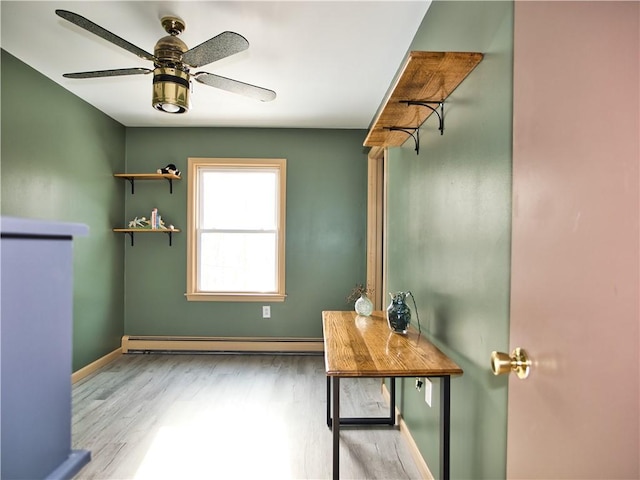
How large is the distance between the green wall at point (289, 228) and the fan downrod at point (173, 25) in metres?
2.05

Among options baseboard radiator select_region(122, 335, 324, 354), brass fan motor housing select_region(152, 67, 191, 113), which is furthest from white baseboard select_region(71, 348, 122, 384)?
brass fan motor housing select_region(152, 67, 191, 113)

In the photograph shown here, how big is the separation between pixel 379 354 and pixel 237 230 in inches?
115

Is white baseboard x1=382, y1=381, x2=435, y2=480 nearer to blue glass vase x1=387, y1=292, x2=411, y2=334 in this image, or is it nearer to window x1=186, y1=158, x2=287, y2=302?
blue glass vase x1=387, y1=292, x2=411, y2=334

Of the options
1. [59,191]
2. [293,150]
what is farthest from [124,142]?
[293,150]

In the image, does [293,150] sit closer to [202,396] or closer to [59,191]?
[59,191]

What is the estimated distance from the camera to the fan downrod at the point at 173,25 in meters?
2.10

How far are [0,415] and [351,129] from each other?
4173mm

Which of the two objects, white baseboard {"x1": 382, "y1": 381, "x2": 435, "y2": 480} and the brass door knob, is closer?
the brass door knob

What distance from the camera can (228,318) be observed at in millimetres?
4250

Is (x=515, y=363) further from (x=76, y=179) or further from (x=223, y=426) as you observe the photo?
(x=76, y=179)

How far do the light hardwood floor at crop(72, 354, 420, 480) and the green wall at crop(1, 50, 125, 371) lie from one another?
0.62 meters

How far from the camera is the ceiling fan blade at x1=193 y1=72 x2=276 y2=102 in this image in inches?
87.5

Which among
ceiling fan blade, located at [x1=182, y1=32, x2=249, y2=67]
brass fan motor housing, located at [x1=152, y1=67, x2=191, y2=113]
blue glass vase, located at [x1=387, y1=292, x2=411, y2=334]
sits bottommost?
blue glass vase, located at [x1=387, y1=292, x2=411, y2=334]

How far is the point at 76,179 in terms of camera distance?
11.1 ft
